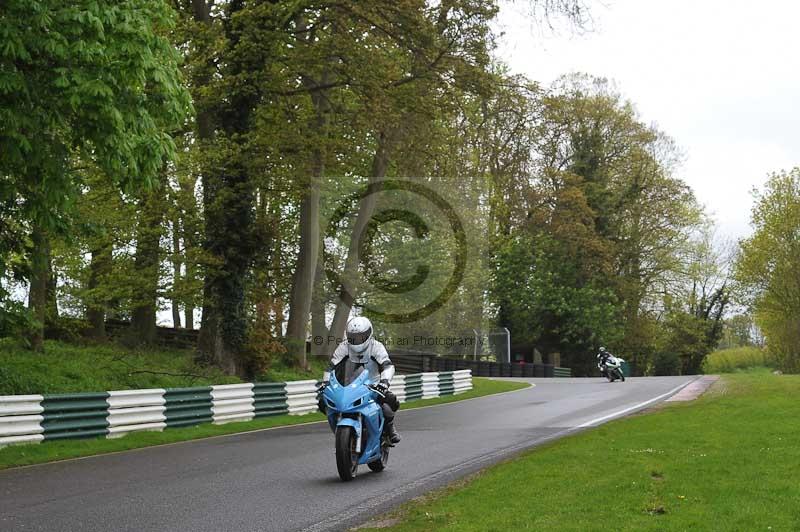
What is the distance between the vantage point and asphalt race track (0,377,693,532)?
8.53 metres

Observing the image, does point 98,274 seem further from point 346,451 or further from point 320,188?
point 346,451

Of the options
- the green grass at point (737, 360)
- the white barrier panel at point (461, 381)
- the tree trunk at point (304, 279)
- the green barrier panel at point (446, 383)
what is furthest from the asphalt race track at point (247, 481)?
the green grass at point (737, 360)

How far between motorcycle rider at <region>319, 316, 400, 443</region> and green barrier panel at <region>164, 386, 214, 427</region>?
745 cm

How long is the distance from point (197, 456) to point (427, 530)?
6.68m

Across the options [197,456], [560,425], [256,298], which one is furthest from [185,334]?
[197,456]

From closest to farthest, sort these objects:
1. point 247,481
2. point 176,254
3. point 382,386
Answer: point 247,481 < point 382,386 < point 176,254

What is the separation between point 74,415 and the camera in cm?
1538

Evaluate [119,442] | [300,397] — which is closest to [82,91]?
[119,442]

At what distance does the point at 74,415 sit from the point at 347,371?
634cm

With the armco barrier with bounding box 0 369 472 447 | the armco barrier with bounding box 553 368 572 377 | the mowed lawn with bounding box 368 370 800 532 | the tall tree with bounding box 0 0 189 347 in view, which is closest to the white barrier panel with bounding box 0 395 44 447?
the armco barrier with bounding box 0 369 472 447

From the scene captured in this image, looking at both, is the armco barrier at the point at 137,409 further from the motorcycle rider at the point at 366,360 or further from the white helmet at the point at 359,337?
the white helmet at the point at 359,337

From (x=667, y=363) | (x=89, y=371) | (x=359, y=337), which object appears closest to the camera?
(x=359, y=337)

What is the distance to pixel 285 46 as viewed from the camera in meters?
25.1

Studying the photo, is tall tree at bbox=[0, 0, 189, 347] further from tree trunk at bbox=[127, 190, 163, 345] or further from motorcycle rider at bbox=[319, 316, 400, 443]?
tree trunk at bbox=[127, 190, 163, 345]
